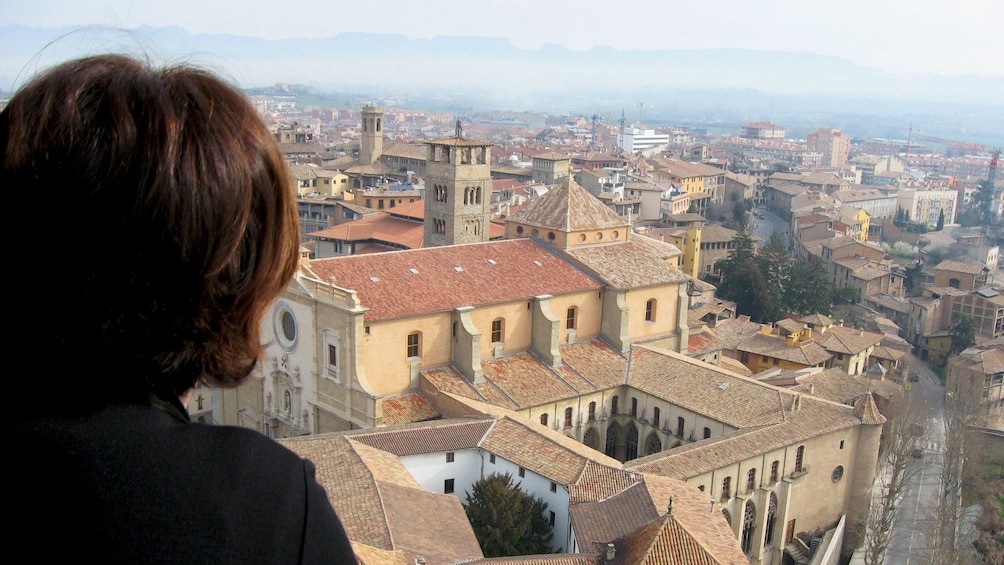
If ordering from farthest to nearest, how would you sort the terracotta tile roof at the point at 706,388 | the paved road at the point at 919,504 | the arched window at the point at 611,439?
the arched window at the point at 611,439
the paved road at the point at 919,504
the terracotta tile roof at the point at 706,388

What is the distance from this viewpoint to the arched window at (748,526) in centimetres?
2397

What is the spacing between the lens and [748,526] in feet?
79.6

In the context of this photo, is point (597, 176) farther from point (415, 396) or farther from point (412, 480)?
point (412, 480)

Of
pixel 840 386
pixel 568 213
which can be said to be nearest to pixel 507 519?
pixel 568 213

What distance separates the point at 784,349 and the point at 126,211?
42.2 meters

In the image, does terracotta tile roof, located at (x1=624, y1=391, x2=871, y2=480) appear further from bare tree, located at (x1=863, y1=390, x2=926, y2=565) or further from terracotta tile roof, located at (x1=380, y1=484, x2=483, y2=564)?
terracotta tile roof, located at (x1=380, y1=484, x2=483, y2=564)

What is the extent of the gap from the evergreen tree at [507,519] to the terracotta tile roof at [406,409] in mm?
3676

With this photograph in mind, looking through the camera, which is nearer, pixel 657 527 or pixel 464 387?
pixel 657 527

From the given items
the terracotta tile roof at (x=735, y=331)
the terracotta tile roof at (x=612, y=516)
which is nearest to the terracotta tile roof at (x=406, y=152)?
the terracotta tile roof at (x=735, y=331)

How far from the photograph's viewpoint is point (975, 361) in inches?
1745

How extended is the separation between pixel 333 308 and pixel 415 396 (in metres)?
3.35

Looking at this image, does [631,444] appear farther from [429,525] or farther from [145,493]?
[145,493]

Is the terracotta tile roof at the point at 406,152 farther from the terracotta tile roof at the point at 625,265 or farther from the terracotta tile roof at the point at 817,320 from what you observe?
the terracotta tile roof at the point at 625,265

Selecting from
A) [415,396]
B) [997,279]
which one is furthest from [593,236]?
[997,279]
